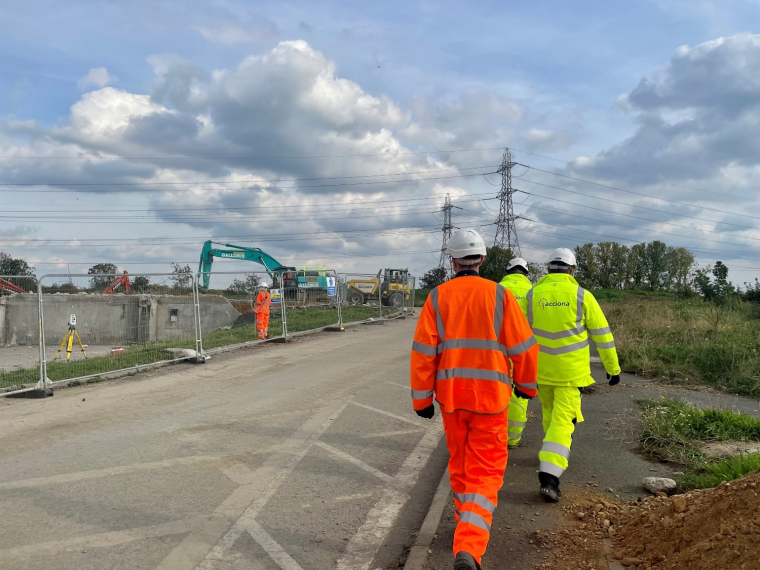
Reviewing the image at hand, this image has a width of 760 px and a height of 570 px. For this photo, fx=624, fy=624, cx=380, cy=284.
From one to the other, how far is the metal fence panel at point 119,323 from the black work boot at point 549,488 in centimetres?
941

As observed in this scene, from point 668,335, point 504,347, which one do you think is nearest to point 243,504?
point 504,347

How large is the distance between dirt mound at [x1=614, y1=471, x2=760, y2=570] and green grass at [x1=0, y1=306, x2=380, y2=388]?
1026 centimetres

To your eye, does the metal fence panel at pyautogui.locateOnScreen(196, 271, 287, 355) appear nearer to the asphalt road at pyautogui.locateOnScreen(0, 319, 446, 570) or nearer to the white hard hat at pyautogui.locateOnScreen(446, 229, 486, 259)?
the asphalt road at pyautogui.locateOnScreen(0, 319, 446, 570)

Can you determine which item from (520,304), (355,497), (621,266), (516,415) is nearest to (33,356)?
(355,497)

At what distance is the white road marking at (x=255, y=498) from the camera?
3.93 meters

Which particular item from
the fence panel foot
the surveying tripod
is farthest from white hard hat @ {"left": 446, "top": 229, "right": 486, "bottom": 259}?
the surveying tripod

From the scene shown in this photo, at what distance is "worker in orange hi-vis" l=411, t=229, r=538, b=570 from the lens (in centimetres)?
370

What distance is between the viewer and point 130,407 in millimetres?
9023

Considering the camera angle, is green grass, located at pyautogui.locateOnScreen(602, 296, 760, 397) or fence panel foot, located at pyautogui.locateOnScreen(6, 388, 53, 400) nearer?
green grass, located at pyautogui.locateOnScreen(602, 296, 760, 397)

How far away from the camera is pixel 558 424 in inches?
199

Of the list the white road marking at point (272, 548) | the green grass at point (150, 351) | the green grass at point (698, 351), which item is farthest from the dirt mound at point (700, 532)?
the green grass at point (150, 351)

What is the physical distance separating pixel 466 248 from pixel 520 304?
291cm

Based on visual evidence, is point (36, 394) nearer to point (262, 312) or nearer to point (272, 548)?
point (262, 312)

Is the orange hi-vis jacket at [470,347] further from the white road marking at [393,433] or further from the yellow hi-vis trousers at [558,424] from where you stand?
the white road marking at [393,433]
